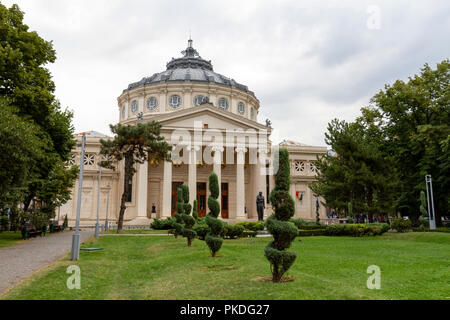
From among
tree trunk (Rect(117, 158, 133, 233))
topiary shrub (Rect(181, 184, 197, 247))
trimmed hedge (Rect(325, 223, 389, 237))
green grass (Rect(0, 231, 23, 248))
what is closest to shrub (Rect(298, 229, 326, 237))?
trimmed hedge (Rect(325, 223, 389, 237))

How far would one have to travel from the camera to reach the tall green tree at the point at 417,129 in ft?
99.7

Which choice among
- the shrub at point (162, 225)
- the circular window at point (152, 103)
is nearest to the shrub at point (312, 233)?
the shrub at point (162, 225)

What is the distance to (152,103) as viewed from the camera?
5712 cm

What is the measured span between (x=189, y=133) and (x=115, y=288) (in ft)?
115

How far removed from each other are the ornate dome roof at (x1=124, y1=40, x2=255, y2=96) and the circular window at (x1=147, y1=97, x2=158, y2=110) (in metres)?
2.95

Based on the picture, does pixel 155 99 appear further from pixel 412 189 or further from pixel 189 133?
pixel 412 189

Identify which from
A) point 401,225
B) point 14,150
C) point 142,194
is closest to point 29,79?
point 14,150

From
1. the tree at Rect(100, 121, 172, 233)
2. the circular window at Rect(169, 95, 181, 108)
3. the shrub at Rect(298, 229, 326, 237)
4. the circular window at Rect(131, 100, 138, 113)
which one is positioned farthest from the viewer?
the circular window at Rect(131, 100, 138, 113)

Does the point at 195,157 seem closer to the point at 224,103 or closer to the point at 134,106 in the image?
the point at 224,103

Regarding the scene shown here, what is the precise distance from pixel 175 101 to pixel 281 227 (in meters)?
49.9

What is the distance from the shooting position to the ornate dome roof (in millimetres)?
59072

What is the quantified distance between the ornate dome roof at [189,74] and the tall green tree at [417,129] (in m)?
29.4

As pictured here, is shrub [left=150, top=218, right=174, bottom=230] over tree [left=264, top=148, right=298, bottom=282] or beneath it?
beneath

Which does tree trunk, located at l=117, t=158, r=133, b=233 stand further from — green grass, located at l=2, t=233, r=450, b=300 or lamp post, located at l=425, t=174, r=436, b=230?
lamp post, located at l=425, t=174, r=436, b=230
